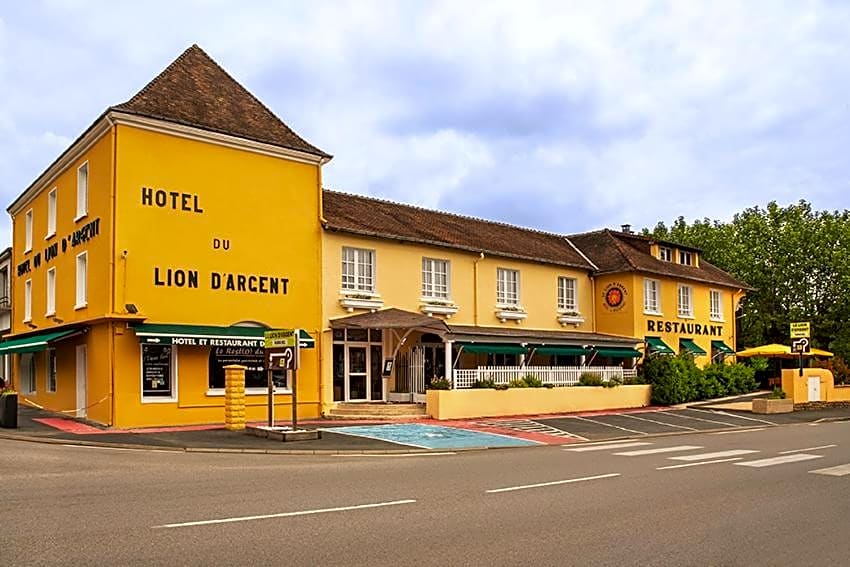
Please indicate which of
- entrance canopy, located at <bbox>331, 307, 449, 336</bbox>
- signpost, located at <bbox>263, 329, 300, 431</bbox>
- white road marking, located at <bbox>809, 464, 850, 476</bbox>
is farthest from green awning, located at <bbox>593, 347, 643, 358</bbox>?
white road marking, located at <bbox>809, 464, 850, 476</bbox>

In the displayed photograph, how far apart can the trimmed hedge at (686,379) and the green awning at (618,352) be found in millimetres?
677

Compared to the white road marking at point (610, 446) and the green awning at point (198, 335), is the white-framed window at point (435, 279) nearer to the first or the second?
the green awning at point (198, 335)

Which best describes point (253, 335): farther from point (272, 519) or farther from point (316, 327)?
point (272, 519)

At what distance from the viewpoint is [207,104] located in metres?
24.8

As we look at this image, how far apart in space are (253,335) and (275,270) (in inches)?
95.1

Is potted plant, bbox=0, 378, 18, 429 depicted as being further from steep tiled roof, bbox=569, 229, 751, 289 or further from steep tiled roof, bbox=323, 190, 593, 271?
A: steep tiled roof, bbox=569, 229, 751, 289

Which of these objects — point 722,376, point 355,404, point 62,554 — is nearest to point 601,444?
point 355,404

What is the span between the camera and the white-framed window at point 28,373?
29217mm

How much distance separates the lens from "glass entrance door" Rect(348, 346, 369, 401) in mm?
26750

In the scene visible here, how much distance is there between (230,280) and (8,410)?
21.5ft

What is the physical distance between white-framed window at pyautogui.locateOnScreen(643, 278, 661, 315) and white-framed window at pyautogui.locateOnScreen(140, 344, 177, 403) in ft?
66.4

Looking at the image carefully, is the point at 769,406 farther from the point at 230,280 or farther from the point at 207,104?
the point at 207,104

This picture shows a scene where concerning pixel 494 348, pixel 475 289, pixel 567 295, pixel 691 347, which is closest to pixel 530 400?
pixel 494 348

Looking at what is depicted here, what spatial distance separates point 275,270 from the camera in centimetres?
2492
